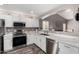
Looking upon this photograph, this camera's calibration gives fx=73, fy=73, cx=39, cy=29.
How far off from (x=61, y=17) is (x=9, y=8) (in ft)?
2.54

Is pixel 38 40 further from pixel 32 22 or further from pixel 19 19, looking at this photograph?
pixel 19 19

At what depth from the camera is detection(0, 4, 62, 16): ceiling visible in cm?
98

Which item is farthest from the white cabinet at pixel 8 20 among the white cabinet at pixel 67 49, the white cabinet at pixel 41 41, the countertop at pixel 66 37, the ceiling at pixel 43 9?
the white cabinet at pixel 67 49

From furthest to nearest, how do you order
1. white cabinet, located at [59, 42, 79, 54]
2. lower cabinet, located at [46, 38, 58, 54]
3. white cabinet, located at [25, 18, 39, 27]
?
white cabinet, located at [25, 18, 39, 27]
lower cabinet, located at [46, 38, 58, 54]
white cabinet, located at [59, 42, 79, 54]

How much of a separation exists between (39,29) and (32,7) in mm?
366

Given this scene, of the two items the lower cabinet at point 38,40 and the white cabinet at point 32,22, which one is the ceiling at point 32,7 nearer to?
the white cabinet at point 32,22

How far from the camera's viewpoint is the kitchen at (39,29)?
102cm

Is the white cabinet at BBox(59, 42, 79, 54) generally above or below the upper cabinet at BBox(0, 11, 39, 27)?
below

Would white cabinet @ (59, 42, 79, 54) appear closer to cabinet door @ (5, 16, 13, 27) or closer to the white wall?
the white wall

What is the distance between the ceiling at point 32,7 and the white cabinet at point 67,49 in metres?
0.55

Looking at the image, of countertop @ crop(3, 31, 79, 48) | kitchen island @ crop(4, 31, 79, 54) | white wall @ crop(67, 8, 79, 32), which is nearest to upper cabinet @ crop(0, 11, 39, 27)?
kitchen island @ crop(4, 31, 79, 54)

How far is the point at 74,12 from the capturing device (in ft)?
3.42

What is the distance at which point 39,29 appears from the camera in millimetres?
1195

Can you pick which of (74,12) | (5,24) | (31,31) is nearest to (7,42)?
(5,24)
